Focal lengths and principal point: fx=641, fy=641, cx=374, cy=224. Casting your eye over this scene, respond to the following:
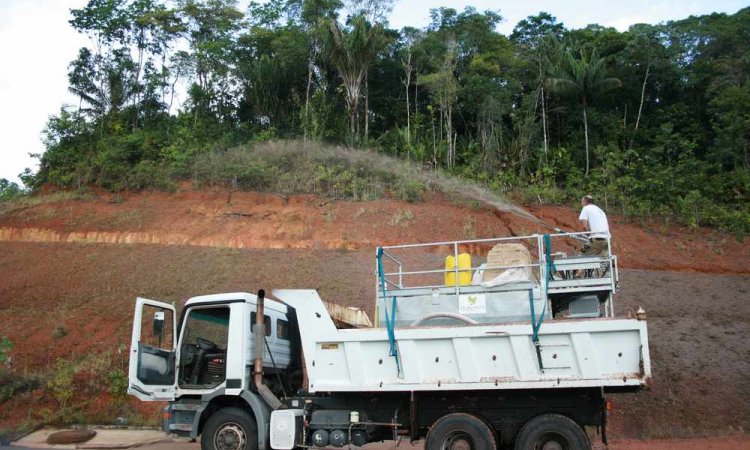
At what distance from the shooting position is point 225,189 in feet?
89.1

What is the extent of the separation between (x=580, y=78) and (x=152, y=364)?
92.5 ft

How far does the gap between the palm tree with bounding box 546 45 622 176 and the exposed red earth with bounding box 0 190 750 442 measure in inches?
360

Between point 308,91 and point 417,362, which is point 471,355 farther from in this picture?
point 308,91

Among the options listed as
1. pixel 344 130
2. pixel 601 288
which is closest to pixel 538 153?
pixel 344 130

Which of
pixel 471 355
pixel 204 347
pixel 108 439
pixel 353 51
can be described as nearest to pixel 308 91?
pixel 353 51

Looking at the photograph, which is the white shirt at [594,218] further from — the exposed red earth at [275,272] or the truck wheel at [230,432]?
the truck wheel at [230,432]

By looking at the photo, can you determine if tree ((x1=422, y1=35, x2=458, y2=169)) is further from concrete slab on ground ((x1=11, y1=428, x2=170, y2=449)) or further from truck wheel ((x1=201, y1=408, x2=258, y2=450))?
truck wheel ((x1=201, y1=408, x2=258, y2=450))

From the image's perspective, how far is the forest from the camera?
28.5 m

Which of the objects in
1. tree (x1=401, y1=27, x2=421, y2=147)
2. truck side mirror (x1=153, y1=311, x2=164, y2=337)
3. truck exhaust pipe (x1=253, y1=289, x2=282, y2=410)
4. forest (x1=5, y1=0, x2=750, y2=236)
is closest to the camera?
truck exhaust pipe (x1=253, y1=289, x2=282, y2=410)

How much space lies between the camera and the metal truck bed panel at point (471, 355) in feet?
25.8

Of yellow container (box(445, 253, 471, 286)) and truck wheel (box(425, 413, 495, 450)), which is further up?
yellow container (box(445, 253, 471, 286))

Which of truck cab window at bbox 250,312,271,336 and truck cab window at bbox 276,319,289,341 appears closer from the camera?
truck cab window at bbox 250,312,271,336

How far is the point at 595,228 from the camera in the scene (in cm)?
1088

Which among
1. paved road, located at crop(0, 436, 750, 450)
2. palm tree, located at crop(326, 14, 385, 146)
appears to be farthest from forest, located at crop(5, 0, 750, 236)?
paved road, located at crop(0, 436, 750, 450)
